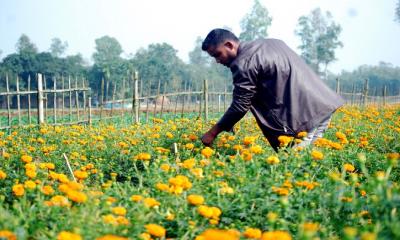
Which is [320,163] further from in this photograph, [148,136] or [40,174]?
[148,136]

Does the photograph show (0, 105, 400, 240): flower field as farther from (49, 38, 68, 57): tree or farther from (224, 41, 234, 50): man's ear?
(49, 38, 68, 57): tree

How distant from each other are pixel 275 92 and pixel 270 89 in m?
0.05

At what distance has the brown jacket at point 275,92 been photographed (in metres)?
3.39

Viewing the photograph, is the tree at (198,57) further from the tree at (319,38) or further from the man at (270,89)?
the man at (270,89)

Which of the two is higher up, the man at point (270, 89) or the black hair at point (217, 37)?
the black hair at point (217, 37)

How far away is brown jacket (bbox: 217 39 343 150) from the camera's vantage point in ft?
11.1

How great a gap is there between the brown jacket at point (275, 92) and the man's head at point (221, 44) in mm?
82

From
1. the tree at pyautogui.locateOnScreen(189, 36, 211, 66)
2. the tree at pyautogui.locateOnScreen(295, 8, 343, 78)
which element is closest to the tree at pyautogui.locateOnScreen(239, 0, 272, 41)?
the tree at pyautogui.locateOnScreen(295, 8, 343, 78)

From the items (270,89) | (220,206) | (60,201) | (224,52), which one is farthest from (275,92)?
(60,201)

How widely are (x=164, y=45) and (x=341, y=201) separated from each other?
73.8m

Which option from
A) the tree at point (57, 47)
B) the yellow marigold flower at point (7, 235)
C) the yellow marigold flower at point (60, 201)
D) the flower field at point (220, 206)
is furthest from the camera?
the tree at point (57, 47)

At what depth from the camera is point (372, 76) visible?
284 feet

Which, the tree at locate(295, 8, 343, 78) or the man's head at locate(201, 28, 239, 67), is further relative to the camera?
the tree at locate(295, 8, 343, 78)

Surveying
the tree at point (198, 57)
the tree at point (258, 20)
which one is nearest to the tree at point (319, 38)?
the tree at point (258, 20)
